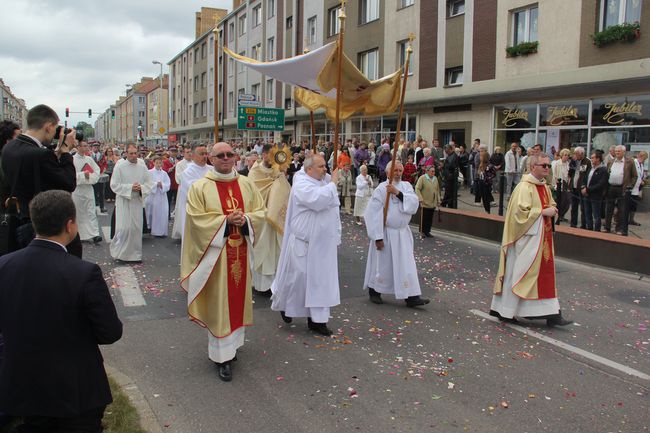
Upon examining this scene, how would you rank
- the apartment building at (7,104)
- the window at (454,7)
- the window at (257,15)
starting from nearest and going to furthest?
the window at (454,7)
the window at (257,15)
the apartment building at (7,104)

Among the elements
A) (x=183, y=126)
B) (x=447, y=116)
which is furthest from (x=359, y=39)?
(x=183, y=126)

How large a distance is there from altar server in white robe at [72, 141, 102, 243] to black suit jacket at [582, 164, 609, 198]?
33.2ft

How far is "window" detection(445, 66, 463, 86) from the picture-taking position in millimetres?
21737

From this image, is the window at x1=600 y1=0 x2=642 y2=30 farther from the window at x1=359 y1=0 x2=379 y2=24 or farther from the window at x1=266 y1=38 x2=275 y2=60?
the window at x1=266 y1=38 x2=275 y2=60

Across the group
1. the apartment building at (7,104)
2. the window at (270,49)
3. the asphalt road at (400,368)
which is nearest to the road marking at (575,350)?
the asphalt road at (400,368)

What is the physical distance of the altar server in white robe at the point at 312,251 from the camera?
603 centimetres

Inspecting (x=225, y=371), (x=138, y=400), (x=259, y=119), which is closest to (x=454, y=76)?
(x=259, y=119)

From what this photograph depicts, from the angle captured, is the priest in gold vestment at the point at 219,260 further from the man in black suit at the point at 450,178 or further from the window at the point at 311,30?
the window at the point at 311,30

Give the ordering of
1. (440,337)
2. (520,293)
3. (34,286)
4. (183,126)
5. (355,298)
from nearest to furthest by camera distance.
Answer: (34,286), (440,337), (520,293), (355,298), (183,126)

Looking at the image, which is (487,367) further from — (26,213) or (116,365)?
(26,213)

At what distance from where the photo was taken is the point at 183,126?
208ft

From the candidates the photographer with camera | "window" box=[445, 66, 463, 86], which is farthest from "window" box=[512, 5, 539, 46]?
the photographer with camera

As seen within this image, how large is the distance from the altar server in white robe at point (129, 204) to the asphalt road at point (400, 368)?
64.3 inches

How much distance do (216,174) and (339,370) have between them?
208 centimetres
